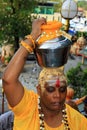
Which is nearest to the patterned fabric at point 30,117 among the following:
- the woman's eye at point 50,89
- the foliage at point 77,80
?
the woman's eye at point 50,89

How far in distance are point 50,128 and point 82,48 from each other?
1319 cm

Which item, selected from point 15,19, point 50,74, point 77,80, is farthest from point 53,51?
point 15,19

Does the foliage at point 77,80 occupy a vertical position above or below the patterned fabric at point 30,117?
below

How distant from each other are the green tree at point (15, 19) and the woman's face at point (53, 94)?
10.4 m

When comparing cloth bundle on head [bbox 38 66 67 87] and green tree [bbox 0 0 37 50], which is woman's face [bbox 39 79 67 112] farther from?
green tree [bbox 0 0 37 50]

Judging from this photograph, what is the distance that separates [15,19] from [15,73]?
10.7 m

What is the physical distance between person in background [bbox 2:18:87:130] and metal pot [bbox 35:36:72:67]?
6cm

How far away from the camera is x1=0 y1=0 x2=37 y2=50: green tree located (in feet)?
40.7

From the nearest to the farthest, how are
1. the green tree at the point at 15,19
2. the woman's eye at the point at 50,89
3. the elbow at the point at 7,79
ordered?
the elbow at the point at 7,79 → the woman's eye at the point at 50,89 → the green tree at the point at 15,19

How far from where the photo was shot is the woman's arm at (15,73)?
76.1 inches

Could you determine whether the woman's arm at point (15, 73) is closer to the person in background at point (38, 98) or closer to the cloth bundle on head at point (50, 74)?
the person in background at point (38, 98)

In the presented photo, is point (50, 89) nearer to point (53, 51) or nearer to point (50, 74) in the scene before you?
point (50, 74)

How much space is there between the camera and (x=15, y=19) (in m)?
12.4

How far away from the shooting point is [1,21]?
12.5m
